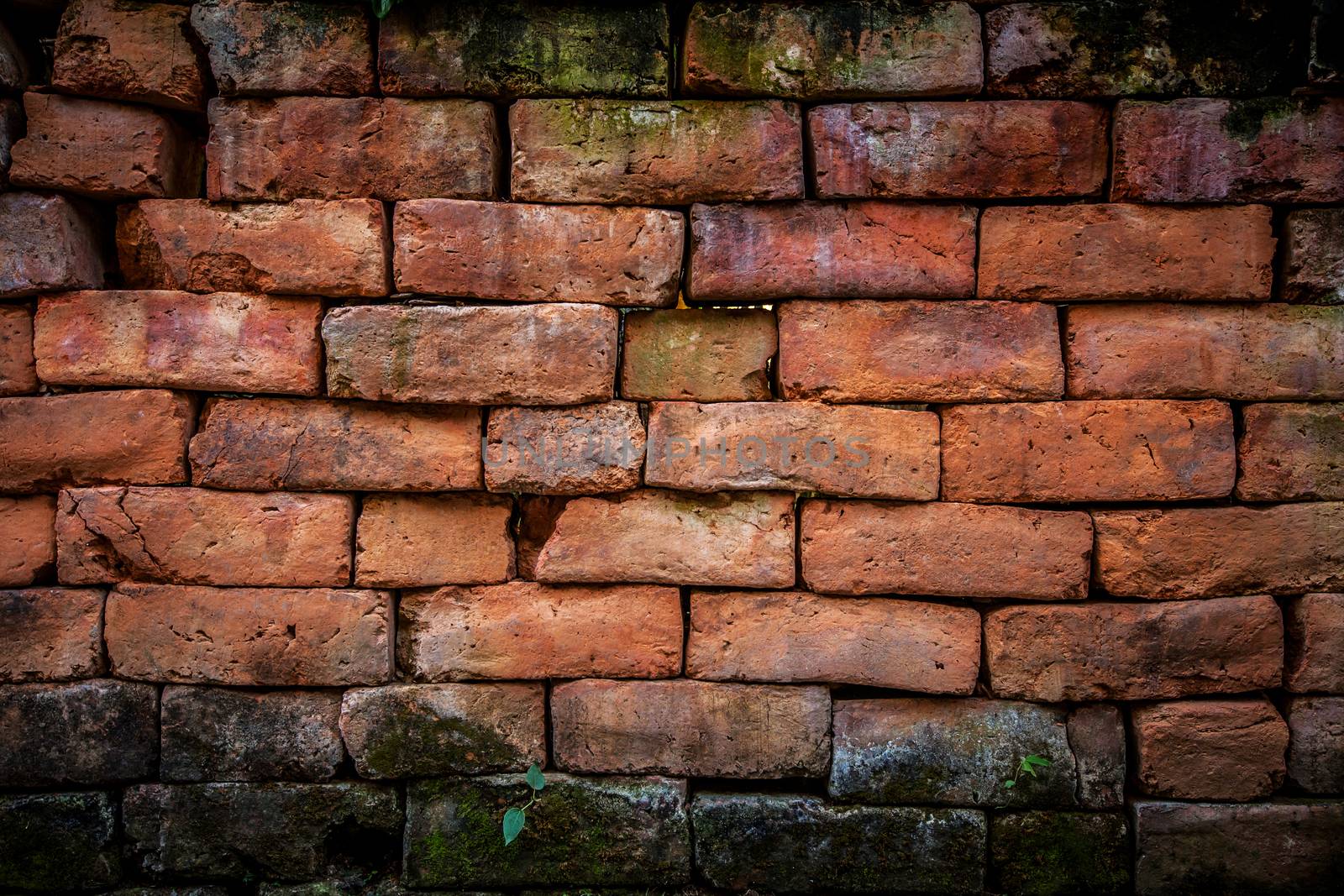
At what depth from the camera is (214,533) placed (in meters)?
2.91

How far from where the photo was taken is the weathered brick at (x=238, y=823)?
293 centimetres

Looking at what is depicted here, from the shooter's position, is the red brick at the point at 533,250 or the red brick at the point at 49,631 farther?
the red brick at the point at 49,631

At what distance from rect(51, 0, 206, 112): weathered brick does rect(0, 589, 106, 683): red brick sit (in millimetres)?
1897

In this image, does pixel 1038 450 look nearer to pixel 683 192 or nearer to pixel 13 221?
pixel 683 192

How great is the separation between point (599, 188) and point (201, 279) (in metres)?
1.53

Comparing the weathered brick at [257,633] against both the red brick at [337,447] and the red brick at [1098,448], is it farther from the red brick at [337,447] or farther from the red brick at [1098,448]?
the red brick at [1098,448]

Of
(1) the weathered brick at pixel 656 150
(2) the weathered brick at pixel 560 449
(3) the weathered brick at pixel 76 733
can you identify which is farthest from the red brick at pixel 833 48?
(3) the weathered brick at pixel 76 733

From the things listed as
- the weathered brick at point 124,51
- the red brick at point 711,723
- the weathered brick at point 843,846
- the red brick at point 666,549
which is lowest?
the weathered brick at point 843,846

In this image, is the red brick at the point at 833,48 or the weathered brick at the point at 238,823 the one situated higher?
the red brick at the point at 833,48

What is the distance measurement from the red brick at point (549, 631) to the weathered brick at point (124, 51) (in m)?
2.15

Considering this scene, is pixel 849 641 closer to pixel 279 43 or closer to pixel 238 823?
pixel 238 823

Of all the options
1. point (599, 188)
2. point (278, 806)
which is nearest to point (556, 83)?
point (599, 188)

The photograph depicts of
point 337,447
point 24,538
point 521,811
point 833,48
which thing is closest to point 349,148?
point 337,447

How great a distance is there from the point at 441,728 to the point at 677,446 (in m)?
1.41
